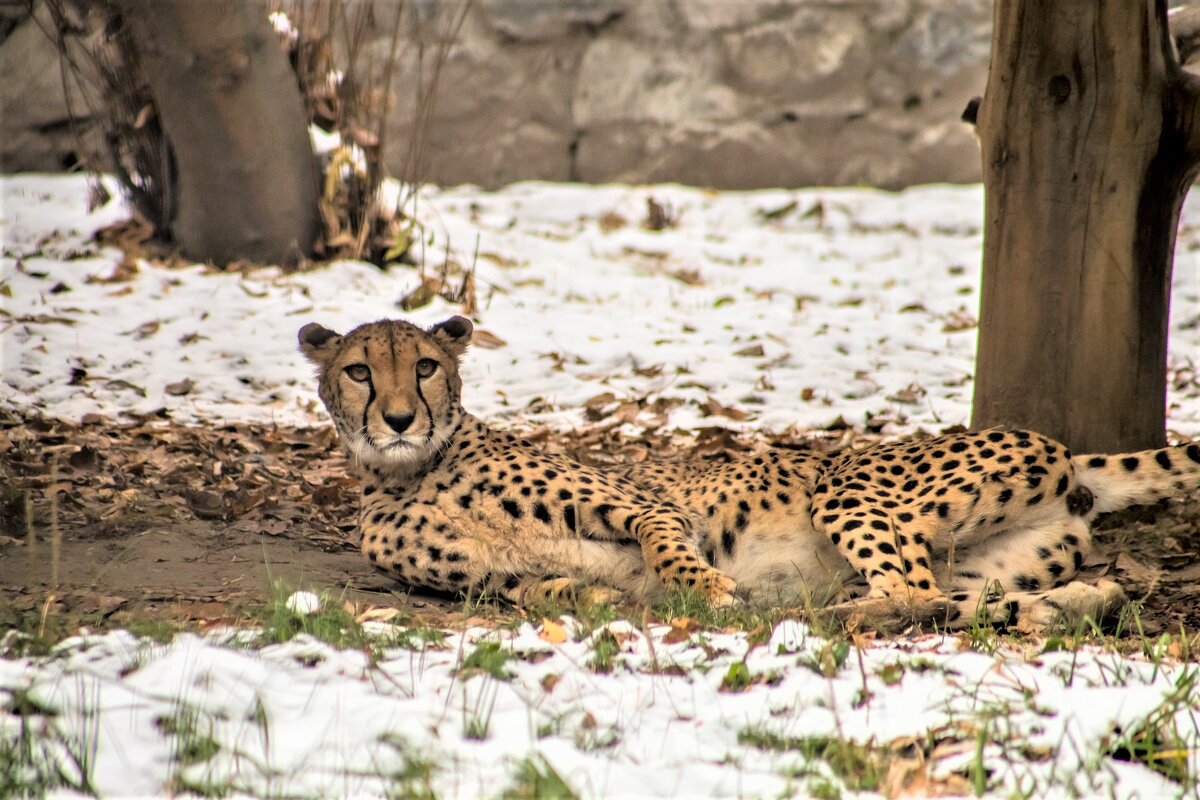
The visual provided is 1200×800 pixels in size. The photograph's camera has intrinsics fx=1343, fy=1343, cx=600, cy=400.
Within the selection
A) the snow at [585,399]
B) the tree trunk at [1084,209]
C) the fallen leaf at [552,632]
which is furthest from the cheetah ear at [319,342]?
the tree trunk at [1084,209]

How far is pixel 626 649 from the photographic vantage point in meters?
3.33

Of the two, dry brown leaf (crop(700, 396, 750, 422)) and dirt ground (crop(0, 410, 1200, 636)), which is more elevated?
Answer: dry brown leaf (crop(700, 396, 750, 422))

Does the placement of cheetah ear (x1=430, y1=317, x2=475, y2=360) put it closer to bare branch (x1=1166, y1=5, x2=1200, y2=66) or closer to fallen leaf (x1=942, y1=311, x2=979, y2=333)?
bare branch (x1=1166, y1=5, x2=1200, y2=66)

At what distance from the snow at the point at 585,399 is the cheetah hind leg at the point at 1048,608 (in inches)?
19.2

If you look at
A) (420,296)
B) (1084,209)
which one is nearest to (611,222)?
(420,296)

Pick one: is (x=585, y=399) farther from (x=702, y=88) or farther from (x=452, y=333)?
(x=702, y=88)

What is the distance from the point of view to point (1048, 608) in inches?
154

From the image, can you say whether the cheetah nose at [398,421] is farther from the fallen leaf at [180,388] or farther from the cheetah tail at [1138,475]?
the fallen leaf at [180,388]

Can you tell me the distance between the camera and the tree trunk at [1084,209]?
4727mm

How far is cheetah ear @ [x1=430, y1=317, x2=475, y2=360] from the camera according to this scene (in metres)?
4.95

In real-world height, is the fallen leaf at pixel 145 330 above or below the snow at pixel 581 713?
above

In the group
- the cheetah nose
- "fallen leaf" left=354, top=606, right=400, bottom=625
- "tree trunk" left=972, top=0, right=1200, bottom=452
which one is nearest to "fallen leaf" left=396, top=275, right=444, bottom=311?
the cheetah nose

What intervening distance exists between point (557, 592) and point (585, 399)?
3.09 meters

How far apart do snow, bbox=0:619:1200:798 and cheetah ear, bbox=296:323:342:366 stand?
189cm
